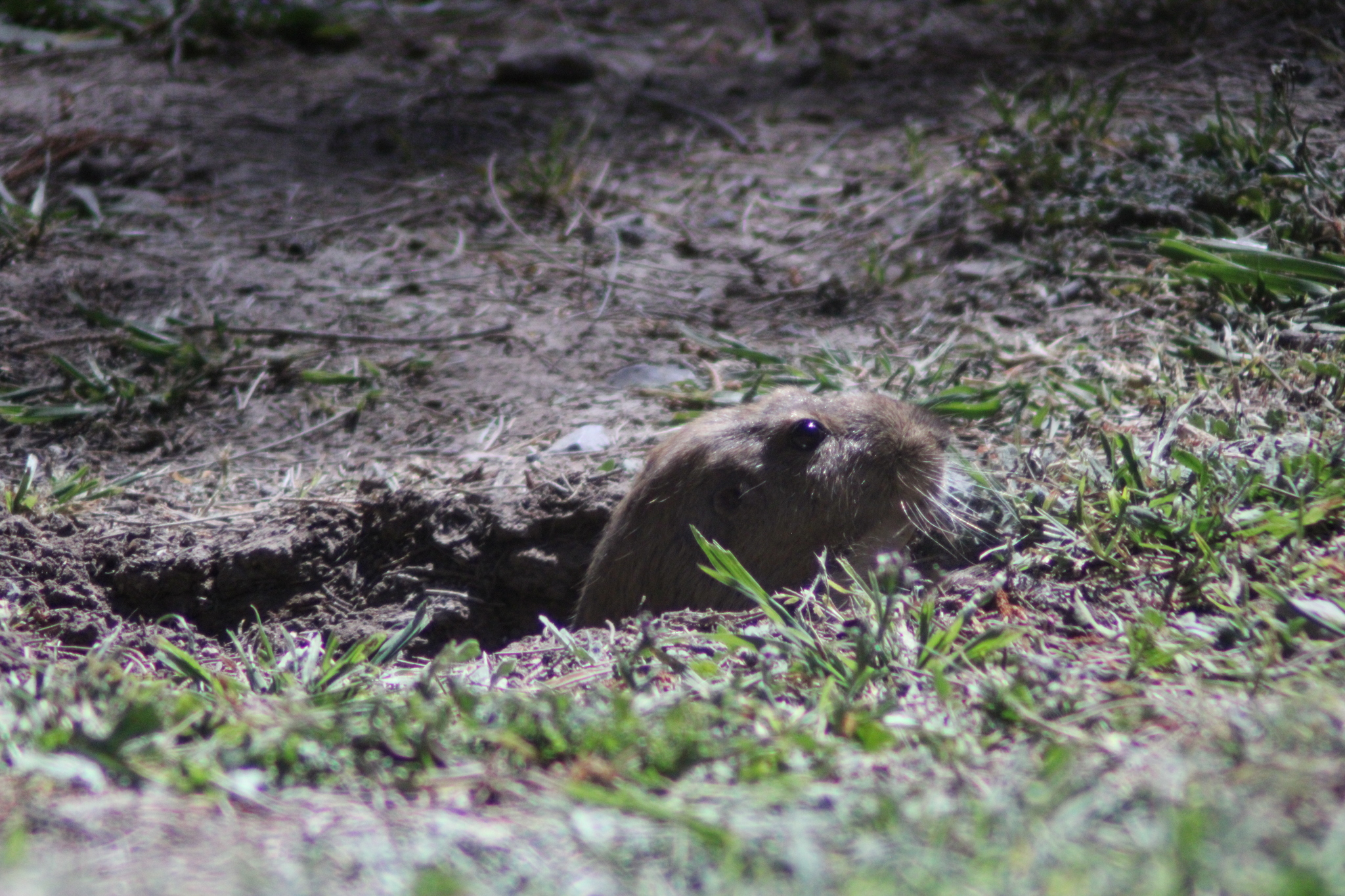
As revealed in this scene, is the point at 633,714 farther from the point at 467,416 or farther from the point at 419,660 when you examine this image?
the point at 467,416

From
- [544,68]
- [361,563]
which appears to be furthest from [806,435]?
[544,68]

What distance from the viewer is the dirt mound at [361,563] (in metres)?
3.36

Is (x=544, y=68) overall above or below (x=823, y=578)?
above

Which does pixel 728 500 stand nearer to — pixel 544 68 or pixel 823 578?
pixel 823 578

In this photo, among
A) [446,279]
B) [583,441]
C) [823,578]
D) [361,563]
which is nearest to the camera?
[823,578]

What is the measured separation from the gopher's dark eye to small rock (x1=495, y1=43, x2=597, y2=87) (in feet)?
12.6

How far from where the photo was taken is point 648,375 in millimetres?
4074

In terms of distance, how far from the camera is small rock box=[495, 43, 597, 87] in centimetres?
620

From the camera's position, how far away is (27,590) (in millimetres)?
3037

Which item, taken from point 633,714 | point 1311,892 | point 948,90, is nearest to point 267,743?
point 633,714

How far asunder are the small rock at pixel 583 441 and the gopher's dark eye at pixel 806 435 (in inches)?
31.1

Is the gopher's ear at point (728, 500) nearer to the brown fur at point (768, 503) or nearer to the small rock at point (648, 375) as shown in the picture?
the brown fur at point (768, 503)

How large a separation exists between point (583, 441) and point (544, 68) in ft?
11.4

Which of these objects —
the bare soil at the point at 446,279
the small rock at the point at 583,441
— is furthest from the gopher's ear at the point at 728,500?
the small rock at the point at 583,441
